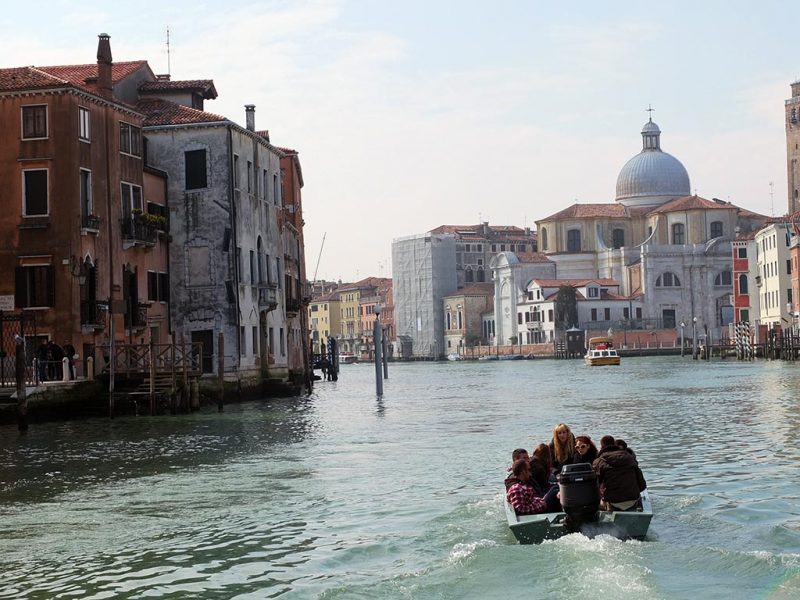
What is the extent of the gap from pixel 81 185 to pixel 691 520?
19.9 metres

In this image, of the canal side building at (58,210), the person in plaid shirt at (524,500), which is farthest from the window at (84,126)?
the person in plaid shirt at (524,500)

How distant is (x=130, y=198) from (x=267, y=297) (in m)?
6.31

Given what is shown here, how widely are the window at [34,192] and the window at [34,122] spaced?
779 mm

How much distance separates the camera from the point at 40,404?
27.3 metres

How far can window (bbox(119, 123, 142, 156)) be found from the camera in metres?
32.3

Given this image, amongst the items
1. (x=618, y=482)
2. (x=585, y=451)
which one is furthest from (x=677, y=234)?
(x=618, y=482)

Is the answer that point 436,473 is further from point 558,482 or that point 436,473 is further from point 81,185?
point 81,185

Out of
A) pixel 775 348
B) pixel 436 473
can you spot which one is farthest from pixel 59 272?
pixel 775 348

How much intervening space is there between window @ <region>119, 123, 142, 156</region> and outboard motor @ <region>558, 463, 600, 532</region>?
2225 cm

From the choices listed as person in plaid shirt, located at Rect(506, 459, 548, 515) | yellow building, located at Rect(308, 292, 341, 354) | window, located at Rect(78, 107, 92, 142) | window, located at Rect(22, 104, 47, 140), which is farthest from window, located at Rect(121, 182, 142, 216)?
yellow building, located at Rect(308, 292, 341, 354)

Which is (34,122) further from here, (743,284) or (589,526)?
(743,284)

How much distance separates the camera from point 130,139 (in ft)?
107

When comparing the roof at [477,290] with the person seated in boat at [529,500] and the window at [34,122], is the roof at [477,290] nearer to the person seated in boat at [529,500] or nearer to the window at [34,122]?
the window at [34,122]

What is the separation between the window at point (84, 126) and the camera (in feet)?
98.8
